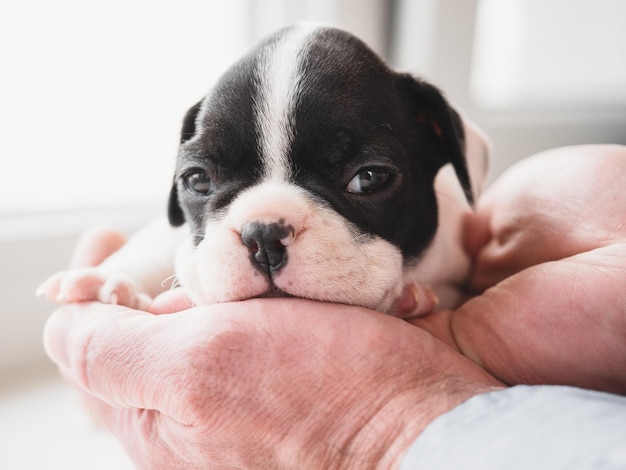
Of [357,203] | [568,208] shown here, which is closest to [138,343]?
[357,203]

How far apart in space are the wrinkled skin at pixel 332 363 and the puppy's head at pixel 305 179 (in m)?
0.06

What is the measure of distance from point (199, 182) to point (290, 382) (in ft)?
1.45

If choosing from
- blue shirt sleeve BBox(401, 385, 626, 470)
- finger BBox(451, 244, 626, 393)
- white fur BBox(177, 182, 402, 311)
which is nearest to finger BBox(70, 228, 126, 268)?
white fur BBox(177, 182, 402, 311)

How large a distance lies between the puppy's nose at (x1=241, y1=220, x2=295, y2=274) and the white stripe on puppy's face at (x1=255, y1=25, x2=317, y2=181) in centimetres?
14

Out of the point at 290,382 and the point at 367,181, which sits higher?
→ the point at 367,181

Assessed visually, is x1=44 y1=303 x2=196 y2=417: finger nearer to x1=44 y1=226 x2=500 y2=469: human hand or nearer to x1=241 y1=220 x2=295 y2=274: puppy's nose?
x1=44 y1=226 x2=500 y2=469: human hand

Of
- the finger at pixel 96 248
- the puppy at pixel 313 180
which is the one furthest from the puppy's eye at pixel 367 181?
the finger at pixel 96 248


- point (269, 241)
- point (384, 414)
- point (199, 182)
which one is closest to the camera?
point (384, 414)

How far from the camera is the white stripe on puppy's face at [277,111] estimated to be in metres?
0.93

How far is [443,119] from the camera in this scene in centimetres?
115

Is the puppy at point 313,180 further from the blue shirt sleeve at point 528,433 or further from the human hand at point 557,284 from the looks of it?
the blue shirt sleeve at point 528,433

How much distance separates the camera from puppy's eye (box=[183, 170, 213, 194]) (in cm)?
103

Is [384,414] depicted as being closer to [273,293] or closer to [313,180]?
[273,293]

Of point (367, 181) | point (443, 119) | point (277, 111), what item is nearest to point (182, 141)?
point (277, 111)
